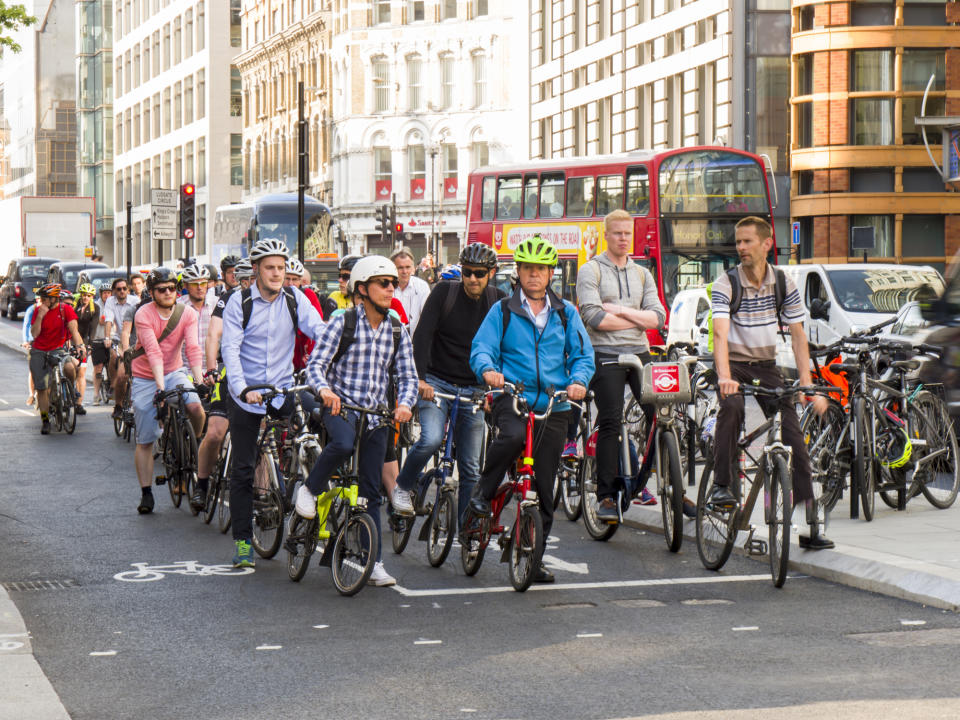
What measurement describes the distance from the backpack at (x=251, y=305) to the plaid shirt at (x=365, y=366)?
0.95m

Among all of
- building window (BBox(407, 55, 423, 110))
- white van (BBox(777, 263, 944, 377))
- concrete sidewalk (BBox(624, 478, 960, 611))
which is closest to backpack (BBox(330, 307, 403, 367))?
concrete sidewalk (BBox(624, 478, 960, 611))

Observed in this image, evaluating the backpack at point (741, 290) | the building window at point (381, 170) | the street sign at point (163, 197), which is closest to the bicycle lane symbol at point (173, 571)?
the backpack at point (741, 290)

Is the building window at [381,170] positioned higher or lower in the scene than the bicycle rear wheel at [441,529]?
higher

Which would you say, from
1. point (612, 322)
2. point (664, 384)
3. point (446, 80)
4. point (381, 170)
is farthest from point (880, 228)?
point (664, 384)

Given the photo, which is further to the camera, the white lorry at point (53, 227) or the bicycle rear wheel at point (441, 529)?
the white lorry at point (53, 227)

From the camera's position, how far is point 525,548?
8.80m

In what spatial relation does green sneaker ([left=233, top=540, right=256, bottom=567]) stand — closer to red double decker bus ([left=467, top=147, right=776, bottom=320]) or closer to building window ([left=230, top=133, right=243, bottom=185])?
red double decker bus ([left=467, top=147, right=776, bottom=320])

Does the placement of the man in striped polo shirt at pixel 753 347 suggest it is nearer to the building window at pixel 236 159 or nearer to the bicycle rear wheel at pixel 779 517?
the bicycle rear wheel at pixel 779 517

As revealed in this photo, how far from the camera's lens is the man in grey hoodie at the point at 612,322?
34.2ft

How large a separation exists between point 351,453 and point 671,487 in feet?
6.94

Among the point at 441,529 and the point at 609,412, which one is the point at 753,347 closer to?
the point at 609,412

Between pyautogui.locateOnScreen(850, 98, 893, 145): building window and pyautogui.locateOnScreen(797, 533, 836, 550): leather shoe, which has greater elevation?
pyautogui.locateOnScreen(850, 98, 893, 145): building window

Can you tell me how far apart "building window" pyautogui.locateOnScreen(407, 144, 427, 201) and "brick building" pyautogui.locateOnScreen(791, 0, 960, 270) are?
30541 millimetres

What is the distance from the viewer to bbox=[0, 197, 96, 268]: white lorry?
6194 cm
